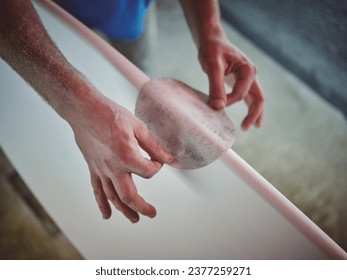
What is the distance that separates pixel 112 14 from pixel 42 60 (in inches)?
8.9

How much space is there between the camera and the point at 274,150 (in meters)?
0.88

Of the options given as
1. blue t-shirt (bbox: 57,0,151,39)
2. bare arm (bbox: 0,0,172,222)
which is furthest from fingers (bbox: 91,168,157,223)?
blue t-shirt (bbox: 57,0,151,39)

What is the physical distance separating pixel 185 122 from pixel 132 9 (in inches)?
10.2

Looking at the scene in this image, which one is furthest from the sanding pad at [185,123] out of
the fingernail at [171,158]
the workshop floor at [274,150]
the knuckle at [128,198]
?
the workshop floor at [274,150]

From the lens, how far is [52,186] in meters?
0.71

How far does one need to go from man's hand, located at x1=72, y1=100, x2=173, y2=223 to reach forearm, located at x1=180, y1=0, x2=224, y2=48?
0.96 feet

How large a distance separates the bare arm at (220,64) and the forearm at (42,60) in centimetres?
22

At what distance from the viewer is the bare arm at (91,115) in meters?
0.45

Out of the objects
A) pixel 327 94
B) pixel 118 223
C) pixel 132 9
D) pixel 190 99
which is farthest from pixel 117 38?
pixel 327 94

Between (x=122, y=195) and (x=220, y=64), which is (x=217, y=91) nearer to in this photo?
(x=220, y=64)

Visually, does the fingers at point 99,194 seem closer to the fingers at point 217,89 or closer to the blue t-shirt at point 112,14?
the fingers at point 217,89

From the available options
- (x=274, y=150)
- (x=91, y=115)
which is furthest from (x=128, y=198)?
(x=274, y=150)

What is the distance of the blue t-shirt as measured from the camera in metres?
0.65

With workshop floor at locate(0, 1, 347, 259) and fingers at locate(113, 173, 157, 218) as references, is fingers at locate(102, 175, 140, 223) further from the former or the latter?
workshop floor at locate(0, 1, 347, 259)
